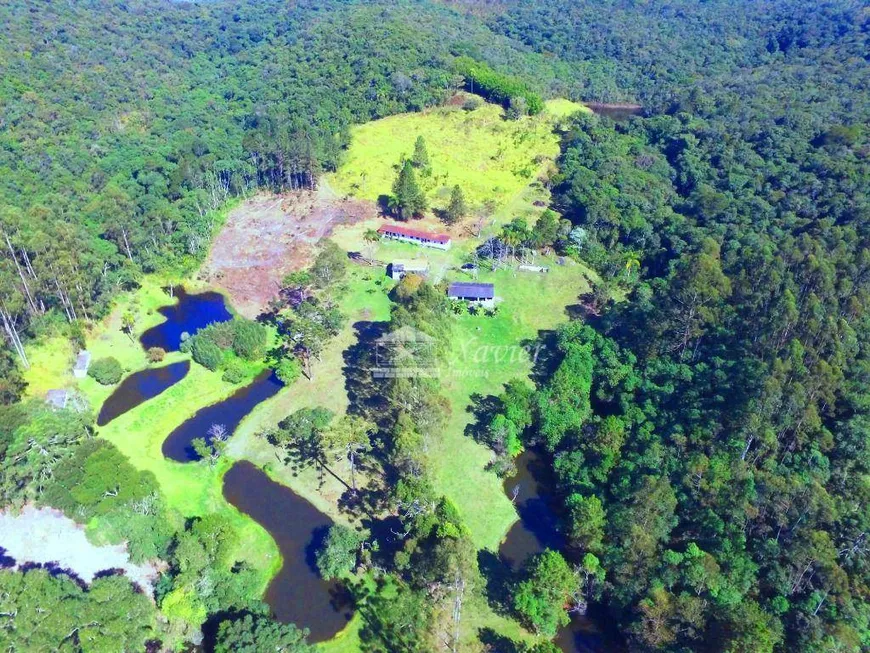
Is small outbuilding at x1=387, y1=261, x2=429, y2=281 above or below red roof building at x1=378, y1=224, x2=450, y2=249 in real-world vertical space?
below

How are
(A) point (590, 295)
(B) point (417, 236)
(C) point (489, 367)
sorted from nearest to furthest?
(C) point (489, 367), (A) point (590, 295), (B) point (417, 236)

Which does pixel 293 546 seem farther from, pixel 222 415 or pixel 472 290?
pixel 472 290

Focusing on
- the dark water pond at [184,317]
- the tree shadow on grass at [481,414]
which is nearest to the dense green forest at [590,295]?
the tree shadow on grass at [481,414]

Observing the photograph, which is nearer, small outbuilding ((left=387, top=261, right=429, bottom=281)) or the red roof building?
small outbuilding ((left=387, top=261, right=429, bottom=281))

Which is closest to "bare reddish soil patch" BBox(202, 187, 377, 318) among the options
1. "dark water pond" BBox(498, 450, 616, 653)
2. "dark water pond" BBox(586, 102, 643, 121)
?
"dark water pond" BBox(498, 450, 616, 653)

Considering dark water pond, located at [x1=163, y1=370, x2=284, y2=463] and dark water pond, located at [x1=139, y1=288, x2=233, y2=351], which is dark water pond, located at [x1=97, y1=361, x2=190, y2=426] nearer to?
dark water pond, located at [x1=139, y1=288, x2=233, y2=351]

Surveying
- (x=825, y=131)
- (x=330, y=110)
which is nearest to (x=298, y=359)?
(x=330, y=110)

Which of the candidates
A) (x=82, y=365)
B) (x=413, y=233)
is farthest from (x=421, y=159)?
(x=82, y=365)
